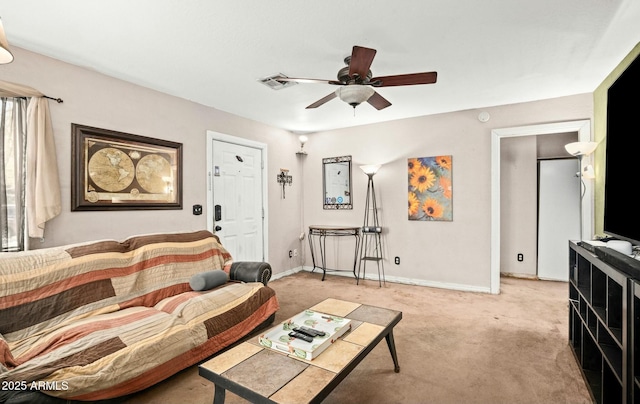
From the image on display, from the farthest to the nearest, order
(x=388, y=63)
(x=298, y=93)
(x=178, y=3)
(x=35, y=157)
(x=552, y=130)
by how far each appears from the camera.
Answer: (x=552, y=130) → (x=298, y=93) → (x=388, y=63) → (x=35, y=157) → (x=178, y=3)

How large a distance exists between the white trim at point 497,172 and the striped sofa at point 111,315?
2.93 metres

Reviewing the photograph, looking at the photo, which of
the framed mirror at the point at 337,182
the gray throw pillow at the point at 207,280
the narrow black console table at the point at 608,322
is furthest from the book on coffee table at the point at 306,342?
the framed mirror at the point at 337,182

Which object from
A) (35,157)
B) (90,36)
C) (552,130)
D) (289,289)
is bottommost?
(289,289)

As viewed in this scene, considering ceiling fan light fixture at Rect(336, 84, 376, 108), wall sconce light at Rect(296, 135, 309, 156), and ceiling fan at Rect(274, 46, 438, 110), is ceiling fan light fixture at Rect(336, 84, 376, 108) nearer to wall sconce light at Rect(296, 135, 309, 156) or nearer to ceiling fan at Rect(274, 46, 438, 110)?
ceiling fan at Rect(274, 46, 438, 110)

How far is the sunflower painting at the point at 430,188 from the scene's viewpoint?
412cm

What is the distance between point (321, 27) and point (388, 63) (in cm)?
79

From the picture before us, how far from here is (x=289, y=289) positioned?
162 inches

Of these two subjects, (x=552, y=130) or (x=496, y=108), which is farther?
(x=496, y=108)

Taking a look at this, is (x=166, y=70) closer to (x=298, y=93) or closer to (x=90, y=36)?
(x=90, y=36)

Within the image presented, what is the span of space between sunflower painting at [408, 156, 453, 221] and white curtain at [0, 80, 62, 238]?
13.1ft

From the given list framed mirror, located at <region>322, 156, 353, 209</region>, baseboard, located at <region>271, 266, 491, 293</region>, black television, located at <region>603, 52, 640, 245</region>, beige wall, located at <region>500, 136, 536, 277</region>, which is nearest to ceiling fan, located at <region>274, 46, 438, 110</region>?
black television, located at <region>603, 52, 640, 245</region>

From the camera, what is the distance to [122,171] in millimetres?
2881

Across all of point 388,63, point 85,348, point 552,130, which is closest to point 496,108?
point 552,130

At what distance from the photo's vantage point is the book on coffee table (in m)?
1.55
